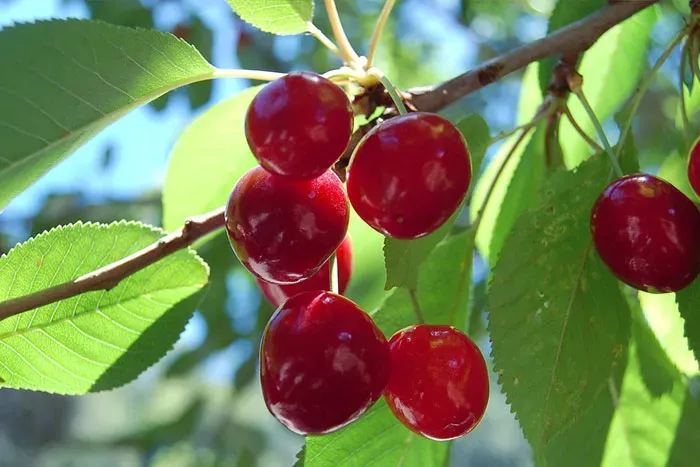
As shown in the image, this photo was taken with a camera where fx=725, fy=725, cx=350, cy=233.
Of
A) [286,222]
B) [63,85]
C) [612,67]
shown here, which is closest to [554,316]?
[286,222]

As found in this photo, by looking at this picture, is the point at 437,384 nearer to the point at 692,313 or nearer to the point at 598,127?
the point at 692,313

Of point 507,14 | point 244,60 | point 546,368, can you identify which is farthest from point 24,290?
point 507,14

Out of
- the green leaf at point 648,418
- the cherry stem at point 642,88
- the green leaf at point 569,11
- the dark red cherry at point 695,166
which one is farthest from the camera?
the green leaf at point 569,11

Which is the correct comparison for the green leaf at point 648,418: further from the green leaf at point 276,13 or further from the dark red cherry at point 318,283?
the green leaf at point 276,13

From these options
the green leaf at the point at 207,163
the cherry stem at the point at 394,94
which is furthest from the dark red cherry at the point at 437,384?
the green leaf at the point at 207,163

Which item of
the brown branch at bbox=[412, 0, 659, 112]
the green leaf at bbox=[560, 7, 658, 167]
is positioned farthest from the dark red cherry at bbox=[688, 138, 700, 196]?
the green leaf at bbox=[560, 7, 658, 167]

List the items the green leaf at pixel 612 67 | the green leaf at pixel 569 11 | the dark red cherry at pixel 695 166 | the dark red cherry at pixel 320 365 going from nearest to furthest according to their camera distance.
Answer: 1. the dark red cherry at pixel 320 365
2. the dark red cherry at pixel 695 166
3. the green leaf at pixel 569 11
4. the green leaf at pixel 612 67

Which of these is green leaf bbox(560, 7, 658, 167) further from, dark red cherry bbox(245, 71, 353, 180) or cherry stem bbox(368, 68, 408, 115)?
dark red cherry bbox(245, 71, 353, 180)
